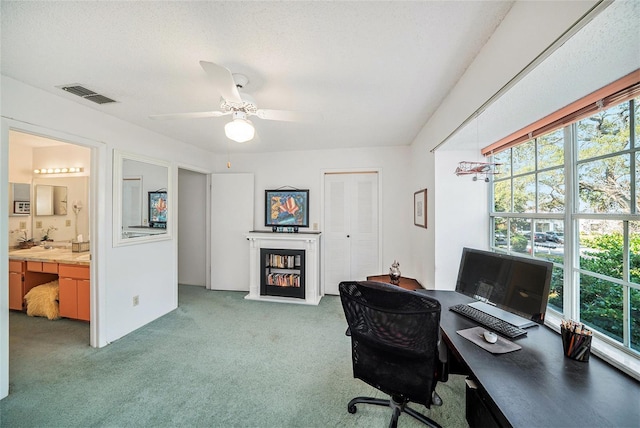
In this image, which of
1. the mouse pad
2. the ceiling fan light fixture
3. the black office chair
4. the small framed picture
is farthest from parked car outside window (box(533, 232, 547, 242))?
the ceiling fan light fixture

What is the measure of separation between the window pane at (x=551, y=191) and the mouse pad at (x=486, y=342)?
3.26ft

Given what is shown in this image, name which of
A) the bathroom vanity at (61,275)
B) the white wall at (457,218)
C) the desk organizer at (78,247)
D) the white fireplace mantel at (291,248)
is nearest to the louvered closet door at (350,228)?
the white fireplace mantel at (291,248)

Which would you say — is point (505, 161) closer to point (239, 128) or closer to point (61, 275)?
point (239, 128)

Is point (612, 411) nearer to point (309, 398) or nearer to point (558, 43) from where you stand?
point (558, 43)

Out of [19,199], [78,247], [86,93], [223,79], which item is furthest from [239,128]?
[19,199]

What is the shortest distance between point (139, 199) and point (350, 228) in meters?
2.94

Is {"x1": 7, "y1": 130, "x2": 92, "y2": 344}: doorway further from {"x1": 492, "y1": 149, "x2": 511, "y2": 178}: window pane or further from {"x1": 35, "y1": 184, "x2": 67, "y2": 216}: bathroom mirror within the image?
{"x1": 492, "y1": 149, "x2": 511, "y2": 178}: window pane

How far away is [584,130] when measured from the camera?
1.49 metres

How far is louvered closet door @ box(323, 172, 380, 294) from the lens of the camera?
3.96m

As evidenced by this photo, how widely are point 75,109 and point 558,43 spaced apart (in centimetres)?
356

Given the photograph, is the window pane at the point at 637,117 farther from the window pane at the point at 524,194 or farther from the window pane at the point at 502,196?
the window pane at the point at 502,196

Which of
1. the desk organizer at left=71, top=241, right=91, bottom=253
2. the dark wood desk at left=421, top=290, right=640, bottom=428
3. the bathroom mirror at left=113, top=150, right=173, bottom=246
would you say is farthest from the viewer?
the desk organizer at left=71, top=241, right=91, bottom=253

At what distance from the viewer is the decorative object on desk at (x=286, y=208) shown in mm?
4102

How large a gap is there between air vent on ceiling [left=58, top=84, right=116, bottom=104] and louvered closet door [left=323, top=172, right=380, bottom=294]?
2.84 meters
